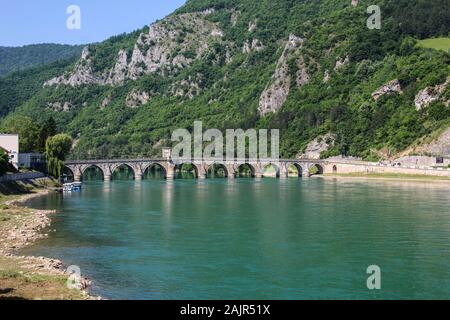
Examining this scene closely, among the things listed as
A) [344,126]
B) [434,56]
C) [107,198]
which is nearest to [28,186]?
[107,198]

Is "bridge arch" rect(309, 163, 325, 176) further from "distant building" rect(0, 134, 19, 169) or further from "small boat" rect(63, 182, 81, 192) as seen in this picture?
"distant building" rect(0, 134, 19, 169)

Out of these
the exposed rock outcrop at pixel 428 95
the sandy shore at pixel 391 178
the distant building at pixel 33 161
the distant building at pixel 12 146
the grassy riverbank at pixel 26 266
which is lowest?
the grassy riverbank at pixel 26 266

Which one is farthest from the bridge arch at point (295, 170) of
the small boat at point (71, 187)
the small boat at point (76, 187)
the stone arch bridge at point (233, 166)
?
the small boat at point (71, 187)

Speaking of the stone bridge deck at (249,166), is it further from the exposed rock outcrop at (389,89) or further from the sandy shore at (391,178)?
the exposed rock outcrop at (389,89)

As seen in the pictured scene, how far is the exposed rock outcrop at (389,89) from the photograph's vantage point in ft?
602

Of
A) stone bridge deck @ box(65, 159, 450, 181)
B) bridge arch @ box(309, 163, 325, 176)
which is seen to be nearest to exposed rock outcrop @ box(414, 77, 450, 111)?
stone bridge deck @ box(65, 159, 450, 181)

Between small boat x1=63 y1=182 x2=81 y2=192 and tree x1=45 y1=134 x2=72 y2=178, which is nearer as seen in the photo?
small boat x1=63 y1=182 x2=81 y2=192

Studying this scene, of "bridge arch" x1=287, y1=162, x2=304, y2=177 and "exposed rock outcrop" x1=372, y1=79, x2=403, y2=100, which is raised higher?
"exposed rock outcrop" x1=372, y1=79, x2=403, y2=100

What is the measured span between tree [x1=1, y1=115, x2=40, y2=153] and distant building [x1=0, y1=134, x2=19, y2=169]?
9.93m

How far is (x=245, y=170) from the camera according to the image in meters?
182

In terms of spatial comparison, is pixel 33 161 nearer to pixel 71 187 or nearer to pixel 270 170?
pixel 71 187

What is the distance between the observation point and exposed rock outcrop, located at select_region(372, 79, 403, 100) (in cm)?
18362

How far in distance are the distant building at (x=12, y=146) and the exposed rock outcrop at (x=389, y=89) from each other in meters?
108

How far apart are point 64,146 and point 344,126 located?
87.3 m
